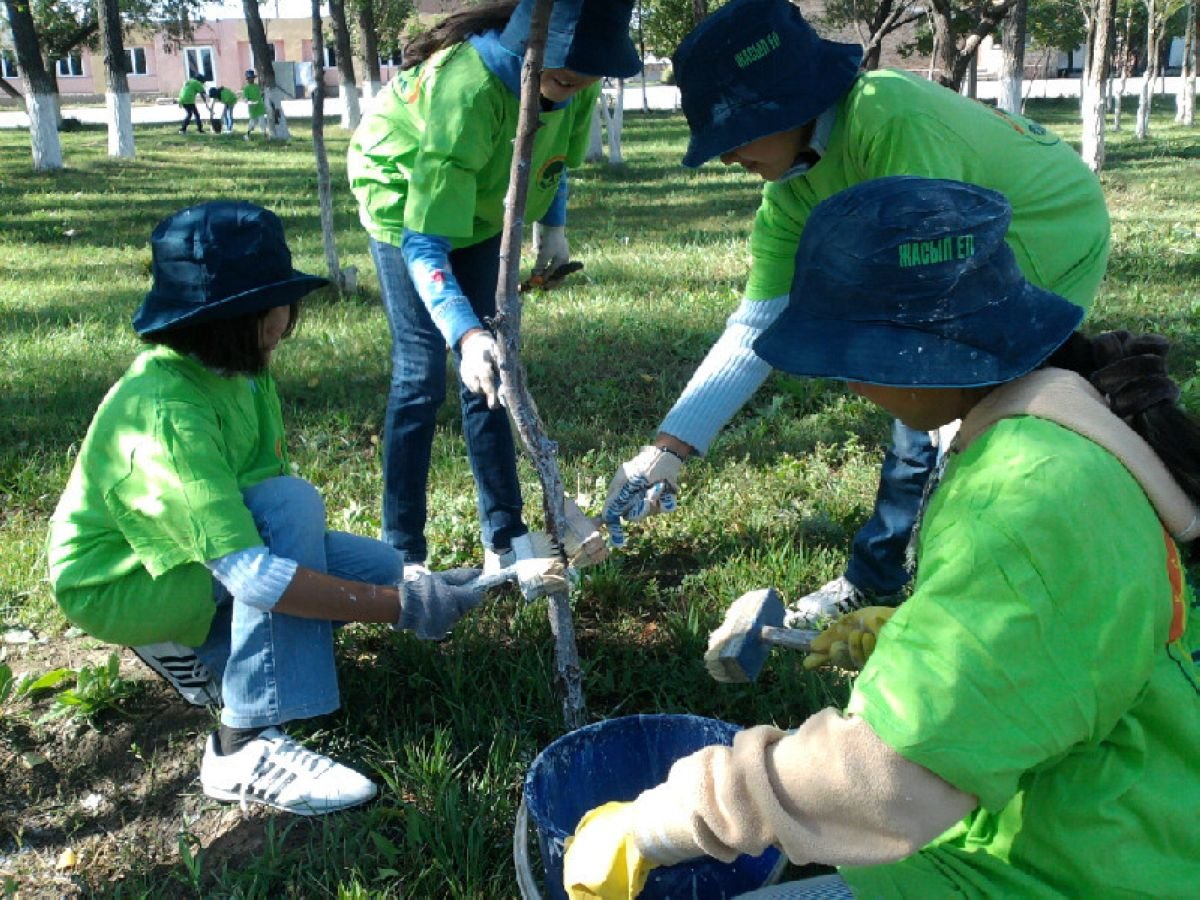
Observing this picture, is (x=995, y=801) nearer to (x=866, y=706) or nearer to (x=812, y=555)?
(x=866, y=706)

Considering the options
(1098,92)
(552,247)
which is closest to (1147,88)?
(1098,92)

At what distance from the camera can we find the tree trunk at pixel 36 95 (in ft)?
46.5

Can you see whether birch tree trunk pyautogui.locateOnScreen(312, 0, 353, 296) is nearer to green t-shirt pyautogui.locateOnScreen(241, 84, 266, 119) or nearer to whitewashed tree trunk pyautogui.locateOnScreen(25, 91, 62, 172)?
whitewashed tree trunk pyautogui.locateOnScreen(25, 91, 62, 172)

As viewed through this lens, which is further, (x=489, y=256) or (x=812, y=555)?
(x=812, y=555)

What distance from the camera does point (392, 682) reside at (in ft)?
8.77

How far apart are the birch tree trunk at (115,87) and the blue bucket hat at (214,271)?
15095 mm

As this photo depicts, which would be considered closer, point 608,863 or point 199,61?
point 608,863

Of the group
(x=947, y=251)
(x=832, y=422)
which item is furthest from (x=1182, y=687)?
(x=832, y=422)

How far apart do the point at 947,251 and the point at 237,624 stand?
61.8 inches

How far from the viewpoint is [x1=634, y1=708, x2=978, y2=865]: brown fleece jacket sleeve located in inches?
47.6

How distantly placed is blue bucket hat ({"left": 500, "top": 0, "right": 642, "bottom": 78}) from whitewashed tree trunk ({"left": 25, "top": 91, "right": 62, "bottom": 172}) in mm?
13677

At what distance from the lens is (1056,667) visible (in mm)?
1195

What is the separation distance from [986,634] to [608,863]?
542mm

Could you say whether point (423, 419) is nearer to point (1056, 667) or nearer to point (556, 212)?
point (556, 212)
